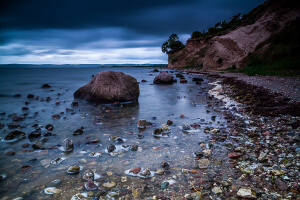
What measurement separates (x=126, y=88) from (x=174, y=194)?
9066 millimetres

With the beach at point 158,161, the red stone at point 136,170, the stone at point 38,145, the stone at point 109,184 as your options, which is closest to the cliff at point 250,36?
the beach at point 158,161

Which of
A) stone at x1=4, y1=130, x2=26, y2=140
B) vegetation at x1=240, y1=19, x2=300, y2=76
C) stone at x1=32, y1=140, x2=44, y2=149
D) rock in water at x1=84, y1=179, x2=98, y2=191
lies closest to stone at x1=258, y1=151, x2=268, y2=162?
rock in water at x1=84, y1=179, x2=98, y2=191

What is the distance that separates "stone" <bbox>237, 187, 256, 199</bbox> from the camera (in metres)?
2.61

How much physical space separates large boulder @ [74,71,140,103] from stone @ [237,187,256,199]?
29.2 ft

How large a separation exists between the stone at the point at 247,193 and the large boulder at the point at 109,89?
29.2 feet

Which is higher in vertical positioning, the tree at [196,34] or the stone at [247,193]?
the tree at [196,34]

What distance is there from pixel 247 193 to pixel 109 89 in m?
9.26

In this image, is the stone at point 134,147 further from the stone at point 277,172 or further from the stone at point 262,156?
the stone at point 277,172

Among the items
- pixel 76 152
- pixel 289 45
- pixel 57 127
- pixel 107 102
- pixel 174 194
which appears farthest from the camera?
pixel 289 45

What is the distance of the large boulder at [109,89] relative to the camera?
10656 millimetres

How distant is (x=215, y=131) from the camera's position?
5.50 metres

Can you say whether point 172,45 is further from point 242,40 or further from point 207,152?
point 207,152

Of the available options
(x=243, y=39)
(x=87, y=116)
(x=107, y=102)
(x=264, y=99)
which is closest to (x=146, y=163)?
(x=87, y=116)

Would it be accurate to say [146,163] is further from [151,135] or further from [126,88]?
[126,88]
